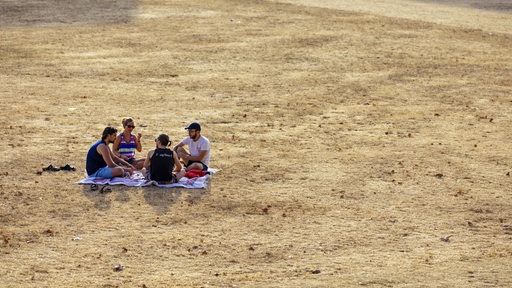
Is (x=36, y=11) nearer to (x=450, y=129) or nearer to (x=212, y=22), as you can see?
(x=212, y=22)

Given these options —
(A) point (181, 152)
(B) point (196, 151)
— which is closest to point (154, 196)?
(B) point (196, 151)

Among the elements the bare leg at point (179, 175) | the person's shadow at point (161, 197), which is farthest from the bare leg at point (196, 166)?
the person's shadow at point (161, 197)

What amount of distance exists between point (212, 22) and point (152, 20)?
2.09m

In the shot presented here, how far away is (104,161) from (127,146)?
81cm

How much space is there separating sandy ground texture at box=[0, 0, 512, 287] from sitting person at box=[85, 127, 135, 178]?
1.47 feet

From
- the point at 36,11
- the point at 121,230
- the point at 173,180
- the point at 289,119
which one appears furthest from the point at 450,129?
the point at 36,11

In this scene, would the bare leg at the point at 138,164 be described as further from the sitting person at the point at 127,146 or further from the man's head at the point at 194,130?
the man's head at the point at 194,130

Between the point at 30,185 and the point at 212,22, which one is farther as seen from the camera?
the point at 212,22

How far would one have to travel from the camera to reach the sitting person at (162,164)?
18.5m

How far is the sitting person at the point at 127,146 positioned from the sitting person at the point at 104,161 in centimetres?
50

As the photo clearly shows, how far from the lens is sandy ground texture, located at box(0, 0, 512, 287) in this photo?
49.6 ft

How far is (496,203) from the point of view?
17.8 m

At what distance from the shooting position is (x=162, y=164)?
60.6 ft

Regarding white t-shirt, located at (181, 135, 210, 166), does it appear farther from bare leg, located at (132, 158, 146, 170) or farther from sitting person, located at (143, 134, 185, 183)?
bare leg, located at (132, 158, 146, 170)
